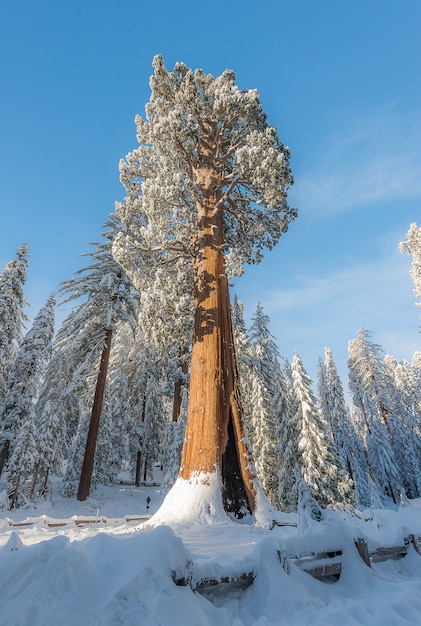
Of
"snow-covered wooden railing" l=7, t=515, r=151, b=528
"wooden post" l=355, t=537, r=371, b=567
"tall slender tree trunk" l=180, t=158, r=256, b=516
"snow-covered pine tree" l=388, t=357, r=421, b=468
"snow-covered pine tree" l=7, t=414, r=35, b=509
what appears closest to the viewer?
"wooden post" l=355, t=537, r=371, b=567

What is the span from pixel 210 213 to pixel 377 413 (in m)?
31.5

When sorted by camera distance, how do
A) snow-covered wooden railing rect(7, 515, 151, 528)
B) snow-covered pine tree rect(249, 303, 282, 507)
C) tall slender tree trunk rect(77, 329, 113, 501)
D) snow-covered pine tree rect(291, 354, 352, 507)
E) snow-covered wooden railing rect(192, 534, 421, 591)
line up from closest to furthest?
snow-covered wooden railing rect(192, 534, 421, 591), snow-covered wooden railing rect(7, 515, 151, 528), snow-covered pine tree rect(291, 354, 352, 507), tall slender tree trunk rect(77, 329, 113, 501), snow-covered pine tree rect(249, 303, 282, 507)

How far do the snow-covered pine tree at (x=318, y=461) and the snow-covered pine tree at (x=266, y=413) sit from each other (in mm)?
2948

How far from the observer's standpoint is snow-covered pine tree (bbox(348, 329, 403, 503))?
103ft

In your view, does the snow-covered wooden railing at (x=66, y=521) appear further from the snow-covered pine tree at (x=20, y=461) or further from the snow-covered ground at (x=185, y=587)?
the snow-covered pine tree at (x=20, y=461)

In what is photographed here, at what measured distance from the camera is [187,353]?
1445 centimetres

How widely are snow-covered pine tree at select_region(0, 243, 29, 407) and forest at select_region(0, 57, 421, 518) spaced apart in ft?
0.30

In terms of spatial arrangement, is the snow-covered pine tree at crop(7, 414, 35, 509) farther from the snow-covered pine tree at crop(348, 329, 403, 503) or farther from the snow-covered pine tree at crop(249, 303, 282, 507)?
the snow-covered pine tree at crop(348, 329, 403, 503)

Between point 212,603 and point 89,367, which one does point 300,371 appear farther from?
point 212,603

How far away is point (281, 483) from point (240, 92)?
1935 centimetres

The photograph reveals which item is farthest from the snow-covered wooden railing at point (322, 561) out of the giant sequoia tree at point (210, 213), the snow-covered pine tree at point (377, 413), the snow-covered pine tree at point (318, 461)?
the snow-covered pine tree at point (377, 413)

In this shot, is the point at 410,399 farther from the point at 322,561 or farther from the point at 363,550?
the point at 322,561

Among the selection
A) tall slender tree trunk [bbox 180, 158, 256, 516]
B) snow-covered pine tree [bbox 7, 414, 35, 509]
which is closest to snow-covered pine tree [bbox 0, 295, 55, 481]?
snow-covered pine tree [bbox 7, 414, 35, 509]

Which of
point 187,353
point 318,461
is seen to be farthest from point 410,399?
point 187,353
